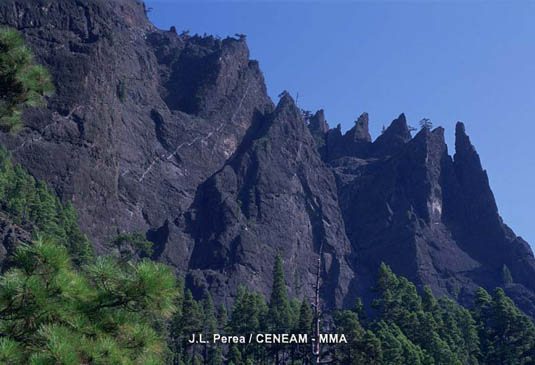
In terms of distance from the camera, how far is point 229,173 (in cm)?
11281

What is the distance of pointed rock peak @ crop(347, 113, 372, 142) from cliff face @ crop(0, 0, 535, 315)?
1.81ft

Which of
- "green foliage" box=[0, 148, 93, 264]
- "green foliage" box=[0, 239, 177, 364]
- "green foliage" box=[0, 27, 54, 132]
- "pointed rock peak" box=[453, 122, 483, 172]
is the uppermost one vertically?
"pointed rock peak" box=[453, 122, 483, 172]

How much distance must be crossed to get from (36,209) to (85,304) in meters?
71.0

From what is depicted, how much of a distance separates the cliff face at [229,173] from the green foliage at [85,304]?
80751 millimetres

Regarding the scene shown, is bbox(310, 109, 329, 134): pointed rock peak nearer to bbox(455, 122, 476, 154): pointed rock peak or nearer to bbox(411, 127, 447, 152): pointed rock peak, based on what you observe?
bbox(411, 127, 447, 152): pointed rock peak

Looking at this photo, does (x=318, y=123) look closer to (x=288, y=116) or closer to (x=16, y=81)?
(x=288, y=116)

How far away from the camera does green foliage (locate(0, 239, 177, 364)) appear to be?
7184 millimetres

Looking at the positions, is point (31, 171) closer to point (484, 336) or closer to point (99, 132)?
point (99, 132)

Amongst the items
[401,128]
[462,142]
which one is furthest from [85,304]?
[401,128]

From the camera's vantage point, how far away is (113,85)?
101 m

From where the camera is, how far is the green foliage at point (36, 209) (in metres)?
71.2

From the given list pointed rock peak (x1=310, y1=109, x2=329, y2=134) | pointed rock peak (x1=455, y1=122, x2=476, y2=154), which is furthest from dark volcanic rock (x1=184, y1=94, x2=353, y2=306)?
pointed rock peak (x1=455, y1=122, x2=476, y2=154)

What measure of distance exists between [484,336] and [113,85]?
226 ft

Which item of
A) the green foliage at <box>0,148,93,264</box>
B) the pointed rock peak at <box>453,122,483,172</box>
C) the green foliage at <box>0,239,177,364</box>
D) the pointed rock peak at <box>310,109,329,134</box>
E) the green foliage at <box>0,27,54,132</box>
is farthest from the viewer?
the pointed rock peak at <box>310,109,329,134</box>
